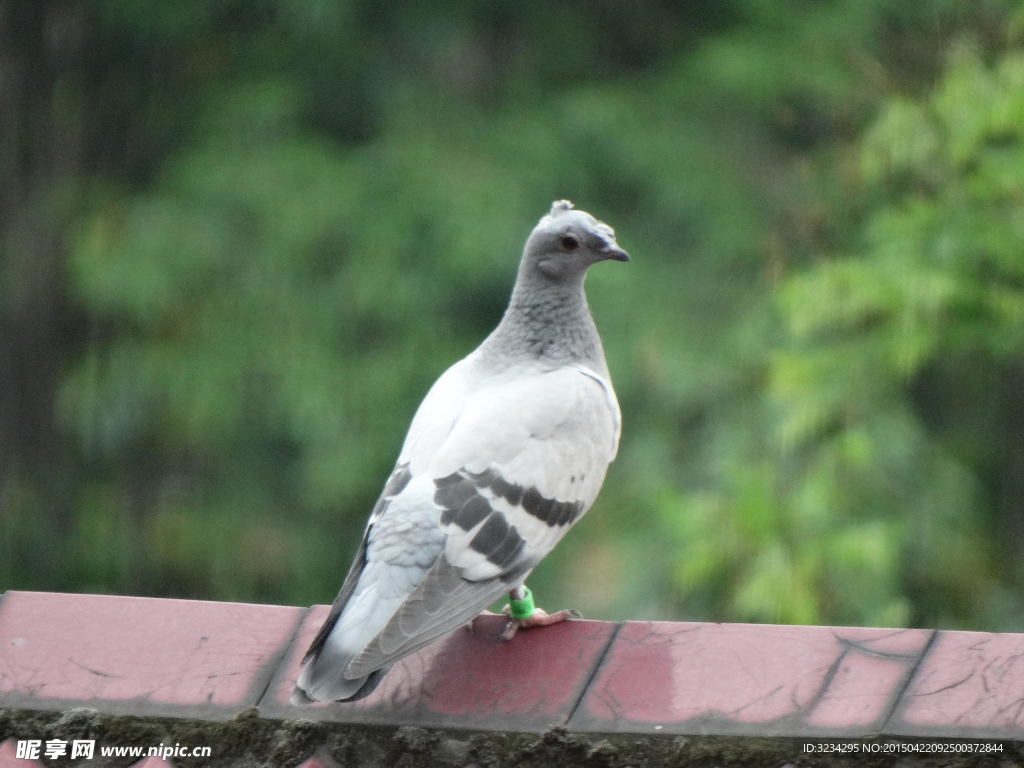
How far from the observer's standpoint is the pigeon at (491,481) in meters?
2.33

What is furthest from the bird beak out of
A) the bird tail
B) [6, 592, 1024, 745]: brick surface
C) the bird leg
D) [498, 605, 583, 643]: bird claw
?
the bird tail

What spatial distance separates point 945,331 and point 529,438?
292 cm

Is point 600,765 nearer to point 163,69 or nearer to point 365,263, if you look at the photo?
point 365,263

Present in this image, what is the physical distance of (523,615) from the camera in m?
2.58

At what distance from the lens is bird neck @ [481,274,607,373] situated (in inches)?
132

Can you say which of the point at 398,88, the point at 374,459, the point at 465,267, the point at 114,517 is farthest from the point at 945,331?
the point at 114,517

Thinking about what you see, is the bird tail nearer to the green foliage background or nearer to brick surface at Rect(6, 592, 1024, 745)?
brick surface at Rect(6, 592, 1024, 745)

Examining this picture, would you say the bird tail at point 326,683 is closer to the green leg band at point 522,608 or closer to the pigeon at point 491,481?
the pigeon at point 491,481

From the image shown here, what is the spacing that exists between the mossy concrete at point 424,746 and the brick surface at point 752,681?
25 millimetres

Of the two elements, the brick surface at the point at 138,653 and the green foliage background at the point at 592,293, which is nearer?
the brick surface at the point at 138,653

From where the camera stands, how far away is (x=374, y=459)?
23.5 feet

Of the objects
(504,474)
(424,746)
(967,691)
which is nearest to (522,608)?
(504,474)

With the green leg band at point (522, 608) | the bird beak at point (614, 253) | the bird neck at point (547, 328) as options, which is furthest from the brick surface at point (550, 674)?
the bird beak at point (614, 253)

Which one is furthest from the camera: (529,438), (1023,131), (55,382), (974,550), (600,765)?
(55,382)
